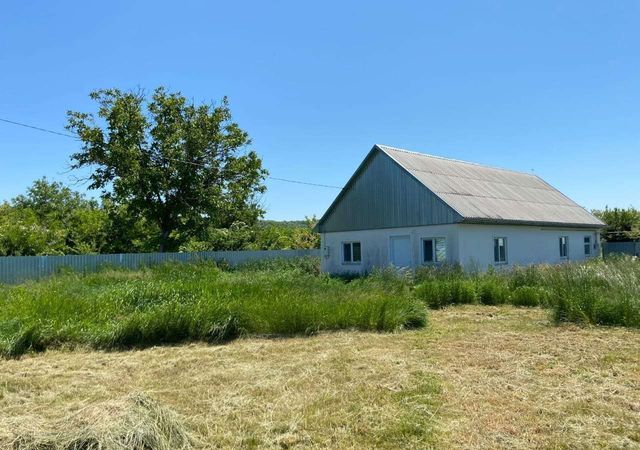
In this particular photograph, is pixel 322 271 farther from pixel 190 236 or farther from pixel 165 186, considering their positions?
pixel 165 186

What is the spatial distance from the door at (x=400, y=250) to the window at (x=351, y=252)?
224cm

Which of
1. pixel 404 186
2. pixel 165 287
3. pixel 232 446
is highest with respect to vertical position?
pixel 404 186

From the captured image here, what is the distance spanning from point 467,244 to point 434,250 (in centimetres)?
149

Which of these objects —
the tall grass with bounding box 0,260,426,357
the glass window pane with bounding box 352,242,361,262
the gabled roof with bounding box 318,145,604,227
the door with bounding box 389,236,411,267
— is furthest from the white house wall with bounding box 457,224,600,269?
the tall grass with bounding box 0,260,426,357

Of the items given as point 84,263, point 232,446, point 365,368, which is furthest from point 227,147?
point 232,446

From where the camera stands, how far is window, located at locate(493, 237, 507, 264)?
2145 cm

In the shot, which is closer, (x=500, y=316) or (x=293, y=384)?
(x=293, y=384)

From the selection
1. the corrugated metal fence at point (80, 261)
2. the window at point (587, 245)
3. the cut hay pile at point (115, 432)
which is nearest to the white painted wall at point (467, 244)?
the window at point (587, 245)

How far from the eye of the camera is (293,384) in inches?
240

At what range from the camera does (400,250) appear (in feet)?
74.4

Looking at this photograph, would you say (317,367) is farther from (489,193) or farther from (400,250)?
(489,193)

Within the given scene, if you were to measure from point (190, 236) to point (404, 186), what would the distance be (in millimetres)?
12021

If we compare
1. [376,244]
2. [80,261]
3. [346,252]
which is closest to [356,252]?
[346,252]

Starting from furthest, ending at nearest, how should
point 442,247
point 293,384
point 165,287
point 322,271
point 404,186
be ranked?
point 322,271
point 404,186
point 442,247
point 165,287
point 293,384
